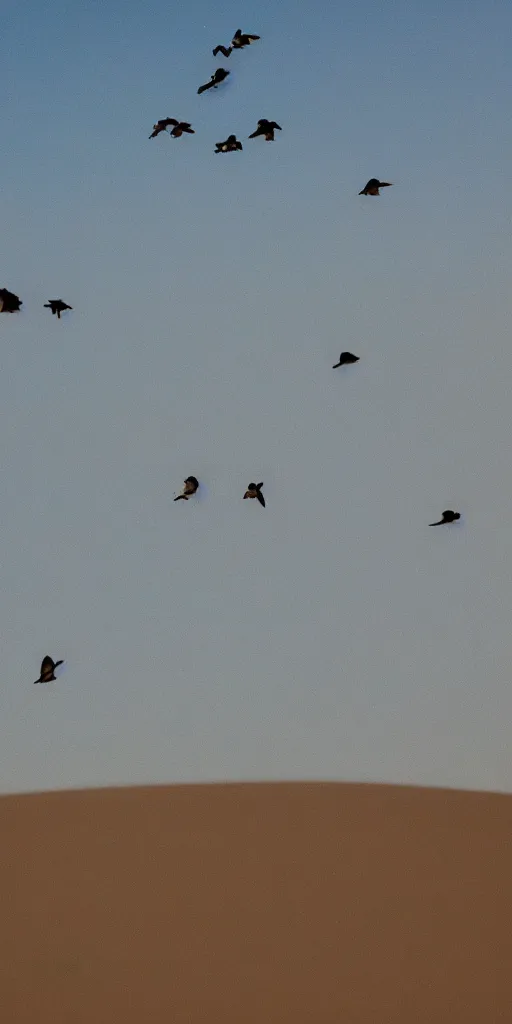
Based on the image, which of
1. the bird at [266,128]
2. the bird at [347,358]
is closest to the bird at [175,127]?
the bird at [266,128]

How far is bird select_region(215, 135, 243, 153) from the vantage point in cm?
208

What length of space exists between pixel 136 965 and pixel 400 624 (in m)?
0.84

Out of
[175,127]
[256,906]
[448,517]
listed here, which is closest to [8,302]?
[175,127]

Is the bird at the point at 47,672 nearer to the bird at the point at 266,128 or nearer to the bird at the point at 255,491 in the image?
the bird at the point at 255,491

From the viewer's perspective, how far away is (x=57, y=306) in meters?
2.10

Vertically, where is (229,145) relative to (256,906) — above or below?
above

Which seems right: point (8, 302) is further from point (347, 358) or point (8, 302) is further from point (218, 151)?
point (347, 358)

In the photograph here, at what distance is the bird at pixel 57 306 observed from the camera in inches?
82.7

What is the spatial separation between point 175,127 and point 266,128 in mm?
193

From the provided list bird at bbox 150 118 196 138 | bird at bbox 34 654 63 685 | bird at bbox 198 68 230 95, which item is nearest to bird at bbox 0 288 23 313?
bird at bbox 150 118 196 138

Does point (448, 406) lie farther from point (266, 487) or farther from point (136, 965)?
point (136, 965)

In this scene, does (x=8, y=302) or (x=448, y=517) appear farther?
(x=8, y=302)

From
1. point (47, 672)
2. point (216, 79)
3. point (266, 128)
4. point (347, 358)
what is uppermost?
point (216, 79)

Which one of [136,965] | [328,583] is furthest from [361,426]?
[136,965]
